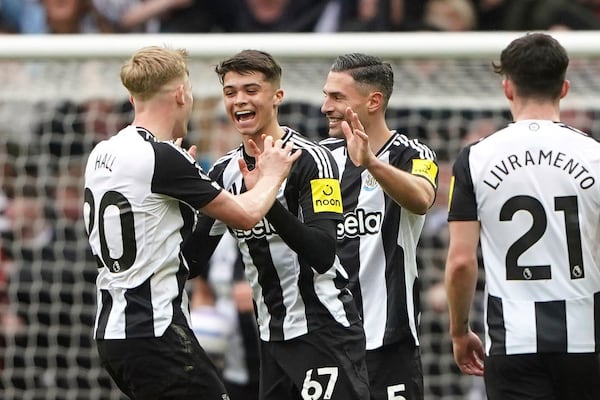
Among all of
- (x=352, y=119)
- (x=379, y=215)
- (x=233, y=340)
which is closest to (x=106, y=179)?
(x=352, y=119)

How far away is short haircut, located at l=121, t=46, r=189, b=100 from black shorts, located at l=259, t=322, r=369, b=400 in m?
1.23

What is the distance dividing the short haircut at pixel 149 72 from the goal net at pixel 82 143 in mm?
3177

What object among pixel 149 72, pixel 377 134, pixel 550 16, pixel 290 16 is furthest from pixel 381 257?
pixel 290 16

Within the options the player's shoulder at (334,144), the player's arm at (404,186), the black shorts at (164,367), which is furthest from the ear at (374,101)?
the black shorts at (164,367)

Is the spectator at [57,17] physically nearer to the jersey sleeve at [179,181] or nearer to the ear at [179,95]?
the ear at [179,95]

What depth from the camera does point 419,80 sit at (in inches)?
362

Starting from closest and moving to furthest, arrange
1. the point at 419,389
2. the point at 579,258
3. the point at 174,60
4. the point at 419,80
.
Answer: the point at 579,258 → the point at 174,60 → the point at 419,389 → the point at 419,80

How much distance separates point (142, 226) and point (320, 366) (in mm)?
986

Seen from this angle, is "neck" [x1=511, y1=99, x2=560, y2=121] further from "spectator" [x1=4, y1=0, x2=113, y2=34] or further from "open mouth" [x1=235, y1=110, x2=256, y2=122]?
"spectator" [x1=4, y1=0, x2=113, y2=34]

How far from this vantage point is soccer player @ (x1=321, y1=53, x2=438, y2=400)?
625 cm

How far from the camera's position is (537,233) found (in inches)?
205

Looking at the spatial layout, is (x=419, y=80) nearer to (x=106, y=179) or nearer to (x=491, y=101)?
(x=491, y=101)

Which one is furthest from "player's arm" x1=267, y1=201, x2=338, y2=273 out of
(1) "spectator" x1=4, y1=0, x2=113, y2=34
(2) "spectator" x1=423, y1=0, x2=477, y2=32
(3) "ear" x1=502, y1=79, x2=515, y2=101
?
(1) "spectator" x1=4, y1=0, x2=113, y2=34

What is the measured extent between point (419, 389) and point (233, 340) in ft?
10.3
